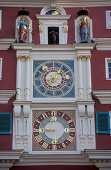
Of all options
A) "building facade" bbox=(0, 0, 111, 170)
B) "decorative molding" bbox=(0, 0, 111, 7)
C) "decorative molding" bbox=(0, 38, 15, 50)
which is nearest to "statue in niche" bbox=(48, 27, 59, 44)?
"building facade" bbox=(0, 0, 111, 170)

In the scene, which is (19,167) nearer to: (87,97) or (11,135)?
(11,135)

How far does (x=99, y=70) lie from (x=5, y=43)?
3.11 m

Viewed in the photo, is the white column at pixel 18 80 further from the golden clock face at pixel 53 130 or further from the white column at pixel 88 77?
the white column at pixel 88 77

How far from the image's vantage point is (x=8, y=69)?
1631 centimetres

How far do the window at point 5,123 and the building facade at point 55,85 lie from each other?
0.03 m

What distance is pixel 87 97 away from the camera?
15938 mm

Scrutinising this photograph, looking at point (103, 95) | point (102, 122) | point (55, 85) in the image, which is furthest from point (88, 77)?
point (102, 122)

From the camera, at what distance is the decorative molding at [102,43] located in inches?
654

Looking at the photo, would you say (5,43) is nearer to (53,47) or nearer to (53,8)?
(53,47)

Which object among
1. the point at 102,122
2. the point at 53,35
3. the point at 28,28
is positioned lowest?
the point at 102,122

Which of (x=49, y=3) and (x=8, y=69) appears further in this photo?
(x=49, y=3)

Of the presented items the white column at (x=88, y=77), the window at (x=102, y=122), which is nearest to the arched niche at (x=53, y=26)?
the white column at (x=88, y=77)

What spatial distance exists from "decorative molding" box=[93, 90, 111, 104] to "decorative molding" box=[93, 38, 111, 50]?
5.22ft

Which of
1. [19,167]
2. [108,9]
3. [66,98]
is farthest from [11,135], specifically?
[108,9]
